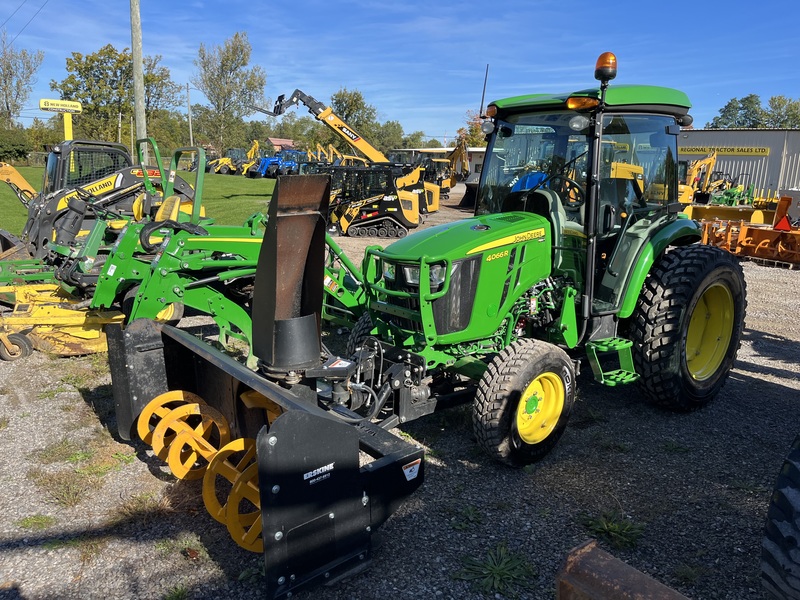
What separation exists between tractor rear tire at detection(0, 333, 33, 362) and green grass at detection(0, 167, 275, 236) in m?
7.43

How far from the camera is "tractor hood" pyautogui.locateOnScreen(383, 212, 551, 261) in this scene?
13.4ft

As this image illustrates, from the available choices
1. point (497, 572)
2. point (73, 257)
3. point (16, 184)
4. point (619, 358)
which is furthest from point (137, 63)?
point (497, 572)

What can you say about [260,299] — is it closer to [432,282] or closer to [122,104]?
[432,282]

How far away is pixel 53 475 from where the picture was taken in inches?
156

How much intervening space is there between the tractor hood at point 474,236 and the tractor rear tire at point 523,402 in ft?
2.26

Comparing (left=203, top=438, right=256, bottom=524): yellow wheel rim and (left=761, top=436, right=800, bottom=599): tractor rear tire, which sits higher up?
(left=761, top=436, right=800, bottom=599): tractor rear tire

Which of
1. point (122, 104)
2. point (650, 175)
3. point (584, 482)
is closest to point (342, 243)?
point (650, 175)

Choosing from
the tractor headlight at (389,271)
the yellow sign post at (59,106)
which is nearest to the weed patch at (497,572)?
the tractor headlight at (389,271)

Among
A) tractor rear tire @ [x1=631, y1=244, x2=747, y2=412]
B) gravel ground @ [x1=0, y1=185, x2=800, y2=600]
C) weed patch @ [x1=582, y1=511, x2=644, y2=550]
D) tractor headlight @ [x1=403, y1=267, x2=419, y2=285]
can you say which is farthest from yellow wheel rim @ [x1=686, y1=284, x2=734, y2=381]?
tractor headlight @ [x1=403, y1=267, x2=419, y2=285]

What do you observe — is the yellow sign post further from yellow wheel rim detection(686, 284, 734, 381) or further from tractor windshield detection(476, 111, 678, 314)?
yellow wheel rim detection(686, 284, 734, 381)

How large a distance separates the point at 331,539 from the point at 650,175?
12.0 ft

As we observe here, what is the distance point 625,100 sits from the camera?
4.32 m

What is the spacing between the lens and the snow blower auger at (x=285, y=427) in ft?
8.76

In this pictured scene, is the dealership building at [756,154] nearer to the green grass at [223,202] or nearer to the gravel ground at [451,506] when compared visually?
the green grass at [223,202]
